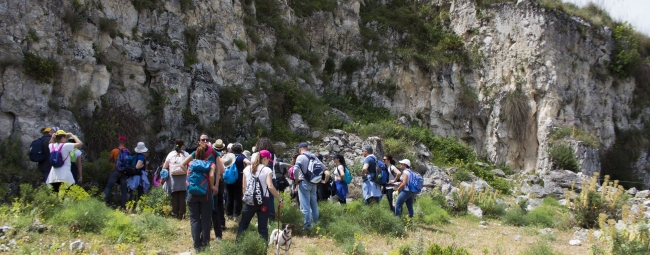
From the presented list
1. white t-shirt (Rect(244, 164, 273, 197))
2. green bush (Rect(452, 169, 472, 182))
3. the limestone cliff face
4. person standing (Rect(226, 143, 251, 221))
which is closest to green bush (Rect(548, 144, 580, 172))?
the limestone cliff face

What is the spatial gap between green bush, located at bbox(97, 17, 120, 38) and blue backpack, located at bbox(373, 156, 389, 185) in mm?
7242

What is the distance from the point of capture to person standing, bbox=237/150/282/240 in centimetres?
557

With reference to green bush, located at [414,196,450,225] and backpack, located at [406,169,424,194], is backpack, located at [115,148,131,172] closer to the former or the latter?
backpack, located at [406,169,424,194]

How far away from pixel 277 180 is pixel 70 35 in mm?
6122

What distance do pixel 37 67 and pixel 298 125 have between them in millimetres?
7268

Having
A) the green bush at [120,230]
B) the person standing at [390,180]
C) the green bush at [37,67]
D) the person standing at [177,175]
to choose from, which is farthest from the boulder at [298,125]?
the green bush at [120,230]

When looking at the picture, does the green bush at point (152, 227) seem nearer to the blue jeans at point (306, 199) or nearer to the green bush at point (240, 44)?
the blue jeans at point (306, 199)

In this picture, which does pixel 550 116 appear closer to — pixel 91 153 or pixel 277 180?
pixel 277 180

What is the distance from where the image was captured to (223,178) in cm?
691

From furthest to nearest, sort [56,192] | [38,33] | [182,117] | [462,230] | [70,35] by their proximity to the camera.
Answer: [182,117], [70,35], [38,33], [462,230], [56,192]

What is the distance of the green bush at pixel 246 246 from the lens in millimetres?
5282

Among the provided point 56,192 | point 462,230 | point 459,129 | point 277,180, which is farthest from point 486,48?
point 56,192

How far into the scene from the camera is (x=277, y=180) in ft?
26.1

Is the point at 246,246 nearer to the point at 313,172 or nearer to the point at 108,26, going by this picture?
the point at 313,172
